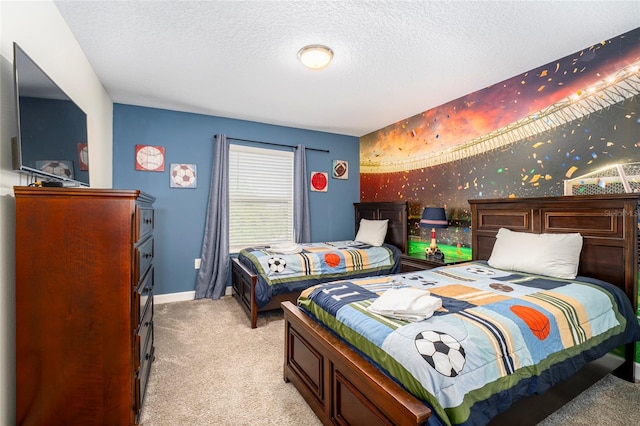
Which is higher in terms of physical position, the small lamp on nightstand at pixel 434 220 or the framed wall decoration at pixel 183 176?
the framed wall decoration at pixel 183 176

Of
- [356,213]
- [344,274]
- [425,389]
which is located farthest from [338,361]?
[356,213]

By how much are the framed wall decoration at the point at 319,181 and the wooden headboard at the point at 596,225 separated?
261 cm

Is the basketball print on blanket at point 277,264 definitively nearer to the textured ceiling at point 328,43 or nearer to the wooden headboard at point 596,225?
the textured ceiling at point 328,43

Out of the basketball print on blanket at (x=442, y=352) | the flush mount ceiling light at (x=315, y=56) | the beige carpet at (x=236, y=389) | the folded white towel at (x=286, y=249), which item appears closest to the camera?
the basketball print on blanket at (x=442, y=352)

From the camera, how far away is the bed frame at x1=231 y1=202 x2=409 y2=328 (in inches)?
121

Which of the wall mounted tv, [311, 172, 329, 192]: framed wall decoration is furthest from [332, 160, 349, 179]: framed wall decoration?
the wall mounted tv

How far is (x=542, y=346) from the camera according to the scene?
1.44 m

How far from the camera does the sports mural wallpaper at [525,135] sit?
2273mm

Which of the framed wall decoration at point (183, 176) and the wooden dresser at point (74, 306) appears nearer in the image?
the wooden dresser at point (74, 306)

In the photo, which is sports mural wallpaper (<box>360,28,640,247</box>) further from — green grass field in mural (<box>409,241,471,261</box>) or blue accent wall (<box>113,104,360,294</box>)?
blue accent wall (<box>113,104,360,294</box>)

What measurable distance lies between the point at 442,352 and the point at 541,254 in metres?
1.72

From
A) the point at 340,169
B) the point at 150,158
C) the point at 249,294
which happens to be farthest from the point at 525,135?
the point at 150,158

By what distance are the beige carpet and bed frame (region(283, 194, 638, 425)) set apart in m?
0.16

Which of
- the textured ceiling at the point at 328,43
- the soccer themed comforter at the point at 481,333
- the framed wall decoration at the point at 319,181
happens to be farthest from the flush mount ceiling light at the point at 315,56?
the framed wall decoration at the point at 319,181
